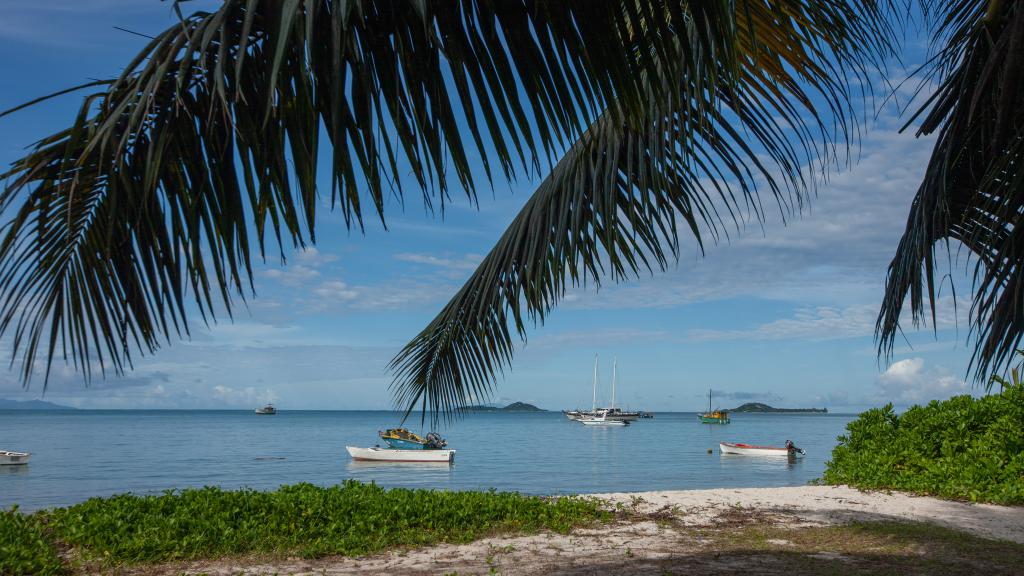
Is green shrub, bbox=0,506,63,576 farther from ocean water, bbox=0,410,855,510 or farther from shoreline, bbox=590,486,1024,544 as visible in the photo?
ocean water, bbox=0,410,855,510

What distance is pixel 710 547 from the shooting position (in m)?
7.00

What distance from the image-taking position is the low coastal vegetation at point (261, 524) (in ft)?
22.2

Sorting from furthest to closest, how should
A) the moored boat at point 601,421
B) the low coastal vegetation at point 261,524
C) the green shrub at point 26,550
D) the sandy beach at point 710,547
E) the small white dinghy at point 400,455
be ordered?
1. the moored boat at point 601,421
2. the small white dinghy at point 400,455
3. the low coastal vegetation at point 261,524
4. the green shrub at point 26,550
5. the sandy beach at point 710,547

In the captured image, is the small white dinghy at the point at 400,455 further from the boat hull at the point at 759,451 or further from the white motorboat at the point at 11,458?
the boat hull at the point at 759,451

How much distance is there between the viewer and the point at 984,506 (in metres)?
9.98

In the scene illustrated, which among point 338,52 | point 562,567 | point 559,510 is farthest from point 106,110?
→ point 559,510

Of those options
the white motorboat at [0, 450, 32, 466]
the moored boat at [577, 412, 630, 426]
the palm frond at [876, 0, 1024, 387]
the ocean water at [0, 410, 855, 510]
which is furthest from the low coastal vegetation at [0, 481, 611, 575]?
the moored boat at [577, 412, 630, 426]

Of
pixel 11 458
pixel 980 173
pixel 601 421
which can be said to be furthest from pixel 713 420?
pixel 980 173

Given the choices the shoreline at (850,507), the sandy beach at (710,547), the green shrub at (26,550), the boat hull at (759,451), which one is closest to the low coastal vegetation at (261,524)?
the green shrub at (26,550)

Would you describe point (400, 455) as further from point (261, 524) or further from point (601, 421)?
point (601, 421)

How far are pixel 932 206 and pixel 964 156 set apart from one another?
0.27 metres

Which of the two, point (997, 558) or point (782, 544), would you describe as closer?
point (997, 558)

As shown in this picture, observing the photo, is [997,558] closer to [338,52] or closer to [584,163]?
[584,163]

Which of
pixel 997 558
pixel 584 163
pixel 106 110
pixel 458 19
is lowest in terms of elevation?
pixel 997 558
